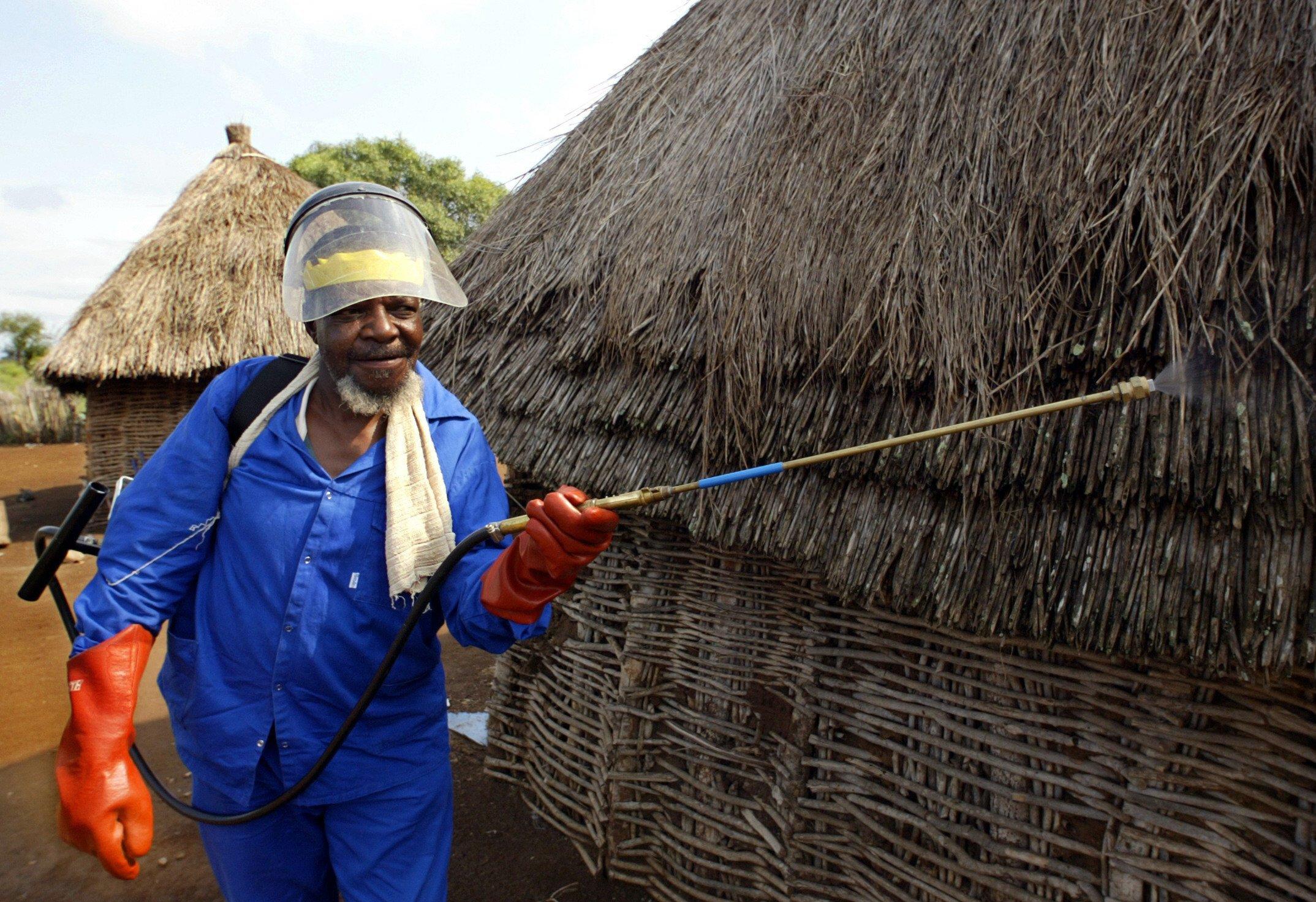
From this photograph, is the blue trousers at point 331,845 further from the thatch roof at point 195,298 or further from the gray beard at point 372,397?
the thatch roof at point 195,298

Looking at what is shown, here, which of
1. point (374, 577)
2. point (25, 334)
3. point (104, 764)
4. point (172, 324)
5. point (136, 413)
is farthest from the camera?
point (25, 334)

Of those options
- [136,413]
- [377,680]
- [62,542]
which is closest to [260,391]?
[62,542]

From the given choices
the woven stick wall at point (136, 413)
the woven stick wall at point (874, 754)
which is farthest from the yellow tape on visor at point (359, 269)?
the woven stick wall at point (136, 413)

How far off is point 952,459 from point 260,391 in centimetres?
191

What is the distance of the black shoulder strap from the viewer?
84.3 inches

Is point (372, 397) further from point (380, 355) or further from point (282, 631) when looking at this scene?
point (282, 631)

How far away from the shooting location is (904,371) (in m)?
2.31

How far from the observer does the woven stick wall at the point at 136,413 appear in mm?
9773

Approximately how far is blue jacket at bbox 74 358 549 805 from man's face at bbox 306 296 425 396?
0.19 metres

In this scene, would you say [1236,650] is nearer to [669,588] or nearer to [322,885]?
[669,588]

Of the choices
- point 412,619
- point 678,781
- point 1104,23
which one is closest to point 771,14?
point 1104,23

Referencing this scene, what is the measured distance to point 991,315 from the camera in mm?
2201

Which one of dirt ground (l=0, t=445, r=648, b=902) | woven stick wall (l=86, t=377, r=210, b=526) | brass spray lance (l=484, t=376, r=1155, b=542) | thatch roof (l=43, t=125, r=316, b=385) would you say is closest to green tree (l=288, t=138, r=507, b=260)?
thatch roof (l=43, t=125, r=316, b=385)

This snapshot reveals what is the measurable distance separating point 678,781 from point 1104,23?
3031 mm
